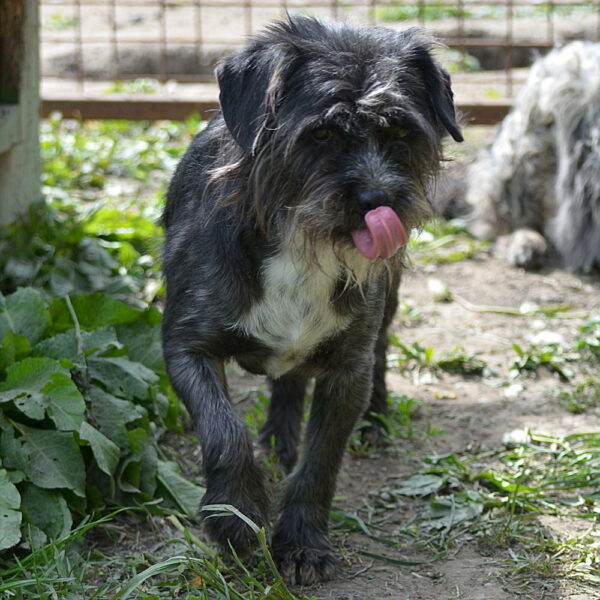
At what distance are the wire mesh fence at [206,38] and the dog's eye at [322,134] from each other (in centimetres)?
509

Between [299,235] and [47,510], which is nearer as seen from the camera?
[299,235]

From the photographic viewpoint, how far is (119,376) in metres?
4.01

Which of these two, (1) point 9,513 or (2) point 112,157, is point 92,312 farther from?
(2) point 112,157

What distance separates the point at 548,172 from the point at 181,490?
4.22 meters

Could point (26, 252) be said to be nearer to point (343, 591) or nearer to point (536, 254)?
point (343, 591)

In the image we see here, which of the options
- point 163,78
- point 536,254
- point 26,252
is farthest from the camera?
point 163,78

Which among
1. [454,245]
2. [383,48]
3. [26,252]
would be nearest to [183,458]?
[26,252]

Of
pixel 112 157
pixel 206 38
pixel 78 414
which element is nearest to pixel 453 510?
pixel 78 414

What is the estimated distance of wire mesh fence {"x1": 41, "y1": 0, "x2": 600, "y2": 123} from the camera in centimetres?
873

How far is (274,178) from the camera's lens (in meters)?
3.15

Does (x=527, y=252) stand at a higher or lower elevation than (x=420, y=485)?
higher

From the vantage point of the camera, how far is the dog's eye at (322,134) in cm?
303

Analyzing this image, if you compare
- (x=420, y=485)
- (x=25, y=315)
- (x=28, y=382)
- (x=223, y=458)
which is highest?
(x=25, y=315)

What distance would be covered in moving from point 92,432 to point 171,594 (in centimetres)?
67
